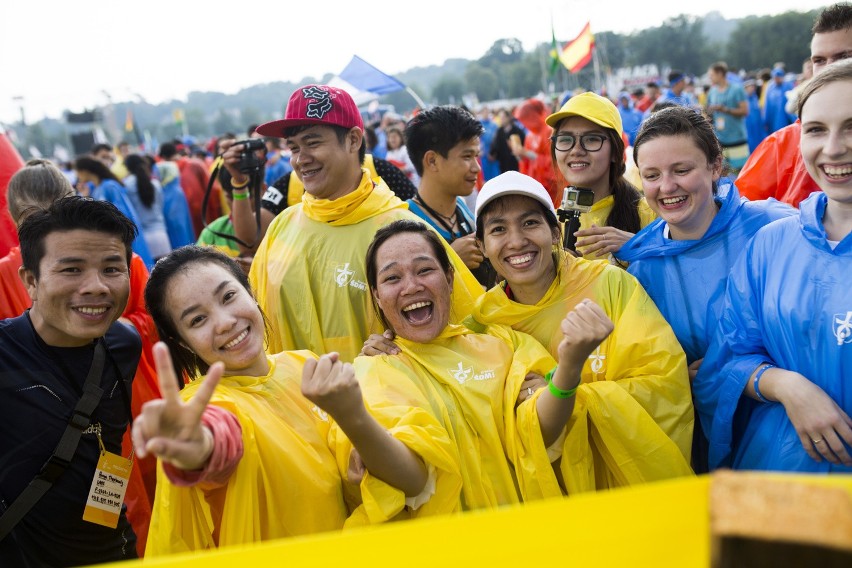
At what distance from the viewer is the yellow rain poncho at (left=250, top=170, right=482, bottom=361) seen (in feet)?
10.2

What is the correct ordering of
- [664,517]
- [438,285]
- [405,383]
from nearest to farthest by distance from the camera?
[664,517]
[405,383]
[438,285]

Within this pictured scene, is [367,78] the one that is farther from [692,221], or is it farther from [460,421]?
[460,421]

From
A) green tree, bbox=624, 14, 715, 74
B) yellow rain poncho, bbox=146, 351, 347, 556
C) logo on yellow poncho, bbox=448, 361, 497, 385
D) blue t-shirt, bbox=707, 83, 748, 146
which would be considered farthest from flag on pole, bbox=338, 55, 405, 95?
green tree, bbox=624, 14, 715, 74

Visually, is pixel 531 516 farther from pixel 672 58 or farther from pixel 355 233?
pixel 672 58

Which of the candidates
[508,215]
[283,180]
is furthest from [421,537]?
[283,180]

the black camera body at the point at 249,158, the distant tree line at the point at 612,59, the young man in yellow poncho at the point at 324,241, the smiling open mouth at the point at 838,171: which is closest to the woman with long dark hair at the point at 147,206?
the black camera body at the point at 249,158

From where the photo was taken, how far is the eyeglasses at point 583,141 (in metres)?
3.25

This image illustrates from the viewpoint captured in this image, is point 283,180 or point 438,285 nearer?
point 438,285

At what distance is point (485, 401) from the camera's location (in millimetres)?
2145

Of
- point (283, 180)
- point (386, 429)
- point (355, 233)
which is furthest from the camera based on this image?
point (283, 180)

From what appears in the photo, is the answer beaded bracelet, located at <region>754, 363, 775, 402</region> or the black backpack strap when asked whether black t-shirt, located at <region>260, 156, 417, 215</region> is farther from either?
beaded bracelet, located at <region>754, 363, 775, 402</region>

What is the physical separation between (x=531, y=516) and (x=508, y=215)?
148cm

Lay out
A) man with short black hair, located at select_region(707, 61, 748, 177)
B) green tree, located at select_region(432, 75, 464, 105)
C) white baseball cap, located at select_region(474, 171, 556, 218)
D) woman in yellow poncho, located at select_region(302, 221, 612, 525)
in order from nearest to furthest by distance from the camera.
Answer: woman in yellow poncho, located at select_region(302, 221, 612, 525), white baseball cap, located at select_region(474, 171, 556, 218), man with short black hair, located at select_region(707, 61, 748, 177), green tree, located at select_region(432, 75, 464, 105)

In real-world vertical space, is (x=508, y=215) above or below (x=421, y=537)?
above
